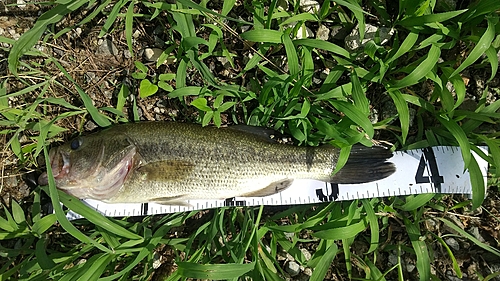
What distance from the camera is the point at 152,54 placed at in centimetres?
360

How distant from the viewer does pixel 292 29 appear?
133 inches

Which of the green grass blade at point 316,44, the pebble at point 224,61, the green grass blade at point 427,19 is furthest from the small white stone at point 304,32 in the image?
the green grass blade at point 427,19

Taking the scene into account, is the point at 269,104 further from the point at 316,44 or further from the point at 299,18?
the point at 299,18

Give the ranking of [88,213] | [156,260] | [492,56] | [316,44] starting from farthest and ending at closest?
[156,260], [316,44], [492,56], [88,213]

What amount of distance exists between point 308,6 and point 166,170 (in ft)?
6.66

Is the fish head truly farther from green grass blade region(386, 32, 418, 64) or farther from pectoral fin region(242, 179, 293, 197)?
green grass blade region(386, 32, 418, 64)

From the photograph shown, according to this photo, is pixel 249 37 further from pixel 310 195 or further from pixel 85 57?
pixel 85 57

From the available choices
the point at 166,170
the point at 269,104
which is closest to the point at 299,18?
the point at 269,104

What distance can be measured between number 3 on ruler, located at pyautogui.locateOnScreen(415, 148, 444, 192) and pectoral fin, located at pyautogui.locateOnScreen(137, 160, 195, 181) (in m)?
1.97

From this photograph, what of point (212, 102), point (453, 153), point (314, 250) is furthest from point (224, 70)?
point (453, 153)

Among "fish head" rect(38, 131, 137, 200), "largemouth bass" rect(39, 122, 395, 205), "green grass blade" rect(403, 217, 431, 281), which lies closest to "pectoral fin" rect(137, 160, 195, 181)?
"largemouth bass" rect(39, 122, 395, 205)

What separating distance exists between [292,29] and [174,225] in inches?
81.3

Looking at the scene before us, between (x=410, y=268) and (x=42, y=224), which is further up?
(x=42, y=224)

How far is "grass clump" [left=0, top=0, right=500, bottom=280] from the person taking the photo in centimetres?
308
